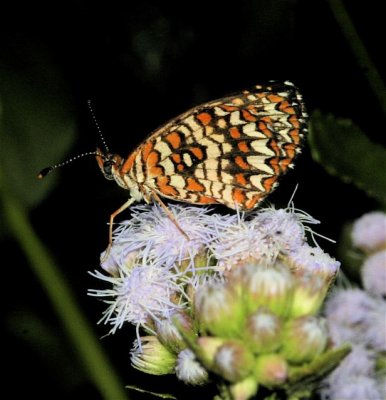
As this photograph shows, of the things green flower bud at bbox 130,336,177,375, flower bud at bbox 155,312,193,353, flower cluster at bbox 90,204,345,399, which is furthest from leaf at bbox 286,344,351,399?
green flower bud at bbox 130,336,177,375

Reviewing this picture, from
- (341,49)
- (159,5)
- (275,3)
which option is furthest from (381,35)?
(159,5)

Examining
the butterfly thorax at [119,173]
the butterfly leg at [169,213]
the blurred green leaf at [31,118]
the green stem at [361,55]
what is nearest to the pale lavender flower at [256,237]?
the butterfly leg at [169,213]

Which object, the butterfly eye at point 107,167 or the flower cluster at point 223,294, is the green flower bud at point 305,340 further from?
the butterfly eye at point 107,167

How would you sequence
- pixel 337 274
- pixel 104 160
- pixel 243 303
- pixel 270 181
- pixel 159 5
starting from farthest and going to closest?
pixel 159 5 < pixel 104 160 < pixel 270 181 < pixel 337 274 < pixel 243 303

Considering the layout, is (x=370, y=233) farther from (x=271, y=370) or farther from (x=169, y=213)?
(x=169, y=213)

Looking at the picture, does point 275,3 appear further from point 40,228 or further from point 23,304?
point 23,304

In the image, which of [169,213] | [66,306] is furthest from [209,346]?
[66,306]
